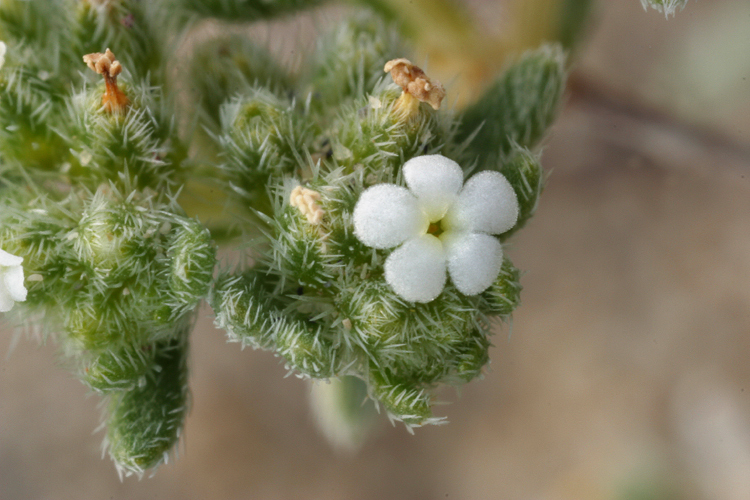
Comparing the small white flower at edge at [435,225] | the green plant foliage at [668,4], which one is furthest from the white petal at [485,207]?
the green plant foliage at [668,4]

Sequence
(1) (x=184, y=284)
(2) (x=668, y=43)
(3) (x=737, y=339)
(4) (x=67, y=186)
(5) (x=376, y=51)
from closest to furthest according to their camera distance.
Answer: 1. (1) (x=184, y=284)
2. (4) (x=67, y=186)
3. (5) (x=376, y=51)
4. (3) (x=737, y=339)
5. (2) (x=668, y=43)

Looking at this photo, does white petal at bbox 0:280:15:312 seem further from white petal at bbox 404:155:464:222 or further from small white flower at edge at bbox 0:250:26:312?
white petal at bbox 404:155:464:222

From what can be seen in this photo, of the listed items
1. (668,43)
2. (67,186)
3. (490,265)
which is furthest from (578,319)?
(67,186)

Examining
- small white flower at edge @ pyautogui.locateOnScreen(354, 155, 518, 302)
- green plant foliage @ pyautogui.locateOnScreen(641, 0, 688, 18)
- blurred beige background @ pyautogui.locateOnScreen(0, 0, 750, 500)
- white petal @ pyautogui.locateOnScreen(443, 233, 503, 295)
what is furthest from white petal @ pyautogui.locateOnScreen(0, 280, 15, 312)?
blurred beige background @ pyautogui.locateOnScreen(0, 0, 750, 500)

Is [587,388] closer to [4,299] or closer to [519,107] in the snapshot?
[519,107]

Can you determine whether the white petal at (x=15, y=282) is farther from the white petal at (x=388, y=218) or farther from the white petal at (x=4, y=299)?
the white petal at (x=388, y=218)

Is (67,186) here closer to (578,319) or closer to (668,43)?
(578,319)

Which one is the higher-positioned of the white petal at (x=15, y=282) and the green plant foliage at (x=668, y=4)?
the green plant foliage at (x=668, y=4)
